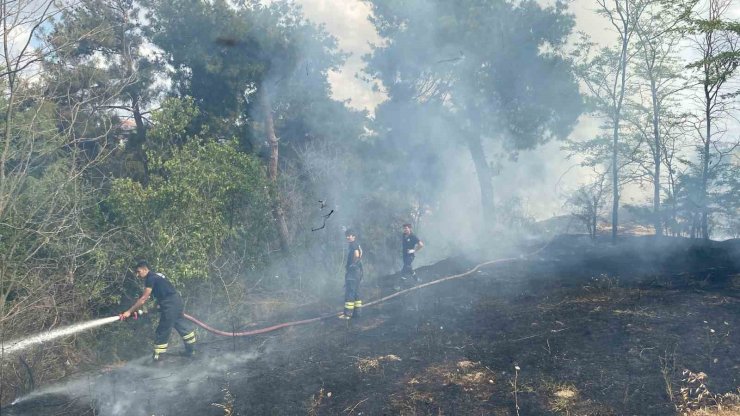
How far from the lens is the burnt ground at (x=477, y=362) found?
5887mm

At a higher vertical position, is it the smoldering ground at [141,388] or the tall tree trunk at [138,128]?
the tall tree trunk at [138,128]

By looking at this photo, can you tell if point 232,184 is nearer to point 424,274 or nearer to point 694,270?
point 424,274

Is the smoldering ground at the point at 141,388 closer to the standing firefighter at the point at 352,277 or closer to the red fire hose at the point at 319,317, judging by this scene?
the red fire hose at the point at 319,317

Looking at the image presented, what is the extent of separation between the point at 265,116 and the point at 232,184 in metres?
4.63

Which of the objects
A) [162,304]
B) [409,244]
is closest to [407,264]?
[409,244]

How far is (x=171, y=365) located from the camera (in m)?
8.15

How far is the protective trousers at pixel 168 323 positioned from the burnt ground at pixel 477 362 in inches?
15.8

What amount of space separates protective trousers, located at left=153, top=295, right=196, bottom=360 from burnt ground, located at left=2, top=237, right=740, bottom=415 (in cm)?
40

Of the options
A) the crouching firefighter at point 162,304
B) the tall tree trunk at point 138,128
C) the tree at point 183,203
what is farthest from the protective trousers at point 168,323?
the tall tree trunk at point 138,128

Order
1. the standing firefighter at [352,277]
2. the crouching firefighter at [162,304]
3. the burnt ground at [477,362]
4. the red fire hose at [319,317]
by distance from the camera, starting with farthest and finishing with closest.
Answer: the standing firefighter at [352,277], the red fire hose at [319,317], the crouching firefighter at [162,304], the burnt ground at [477,362]

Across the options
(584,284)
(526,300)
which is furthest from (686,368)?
(584,284)

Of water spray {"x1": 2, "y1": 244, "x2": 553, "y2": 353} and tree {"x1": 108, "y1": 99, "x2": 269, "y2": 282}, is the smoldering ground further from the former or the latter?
tree {"x1": 108, "y1": 99, "x2": 269, "y2": 282}

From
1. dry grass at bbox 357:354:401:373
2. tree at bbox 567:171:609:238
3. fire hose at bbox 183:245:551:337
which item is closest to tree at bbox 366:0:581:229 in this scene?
tree at bbox 567:171:609:238

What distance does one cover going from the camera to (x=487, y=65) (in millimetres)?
20625
